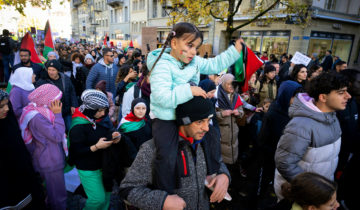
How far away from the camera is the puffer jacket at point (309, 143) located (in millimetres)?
2051

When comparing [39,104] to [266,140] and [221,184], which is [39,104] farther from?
[266,140]

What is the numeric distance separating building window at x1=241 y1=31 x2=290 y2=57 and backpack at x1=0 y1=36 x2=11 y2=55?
55.2ft

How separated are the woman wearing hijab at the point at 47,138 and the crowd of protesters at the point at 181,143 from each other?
12 millimetres

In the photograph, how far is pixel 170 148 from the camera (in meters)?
1.38

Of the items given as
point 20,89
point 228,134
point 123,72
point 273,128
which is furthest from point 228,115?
point 20,89

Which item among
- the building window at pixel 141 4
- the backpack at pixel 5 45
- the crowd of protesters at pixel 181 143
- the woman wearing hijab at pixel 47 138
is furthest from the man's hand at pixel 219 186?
the building window at pixel 141 4

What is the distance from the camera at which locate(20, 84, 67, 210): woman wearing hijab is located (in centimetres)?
264

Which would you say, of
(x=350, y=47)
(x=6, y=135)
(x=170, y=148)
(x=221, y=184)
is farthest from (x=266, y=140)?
(x=350, y=47)

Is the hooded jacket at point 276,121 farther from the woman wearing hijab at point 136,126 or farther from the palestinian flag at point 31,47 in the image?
the palestinian flag at point 31,47

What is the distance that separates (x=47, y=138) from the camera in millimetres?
2721

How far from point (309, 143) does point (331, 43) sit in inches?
794

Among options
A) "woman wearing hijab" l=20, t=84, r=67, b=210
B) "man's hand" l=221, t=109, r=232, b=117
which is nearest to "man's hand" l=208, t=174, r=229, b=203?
"woman wearing hijab" l=20, t=84, r=67, b=210

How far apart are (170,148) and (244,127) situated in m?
3.53

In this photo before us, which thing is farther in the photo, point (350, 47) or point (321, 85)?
point (350, 47)
